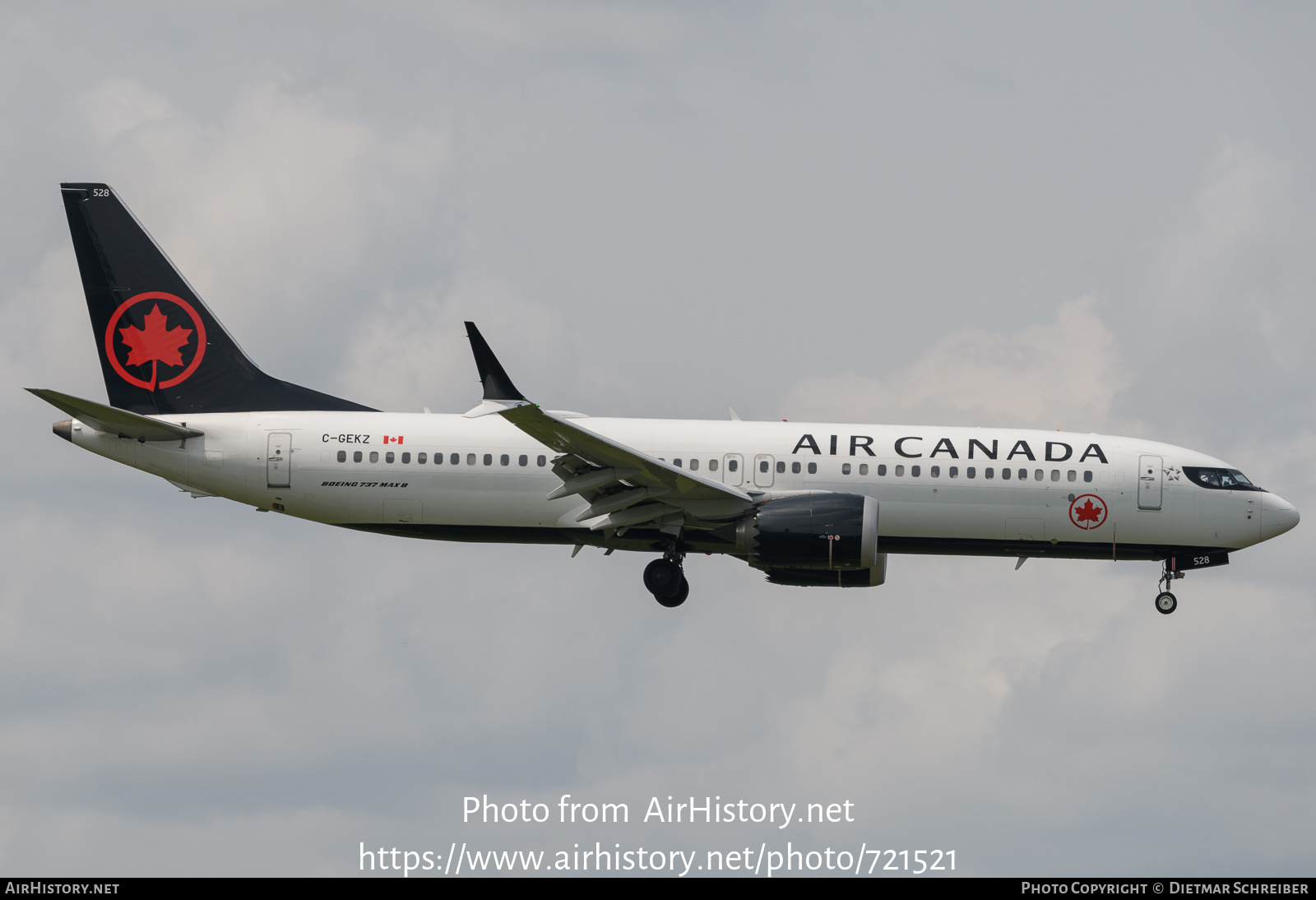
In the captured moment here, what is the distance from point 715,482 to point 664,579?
283cm

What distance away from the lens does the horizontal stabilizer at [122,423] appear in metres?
34.8

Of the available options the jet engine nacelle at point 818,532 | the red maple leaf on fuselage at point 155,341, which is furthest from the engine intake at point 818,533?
the red maple leaf on fuselage at point 155,341

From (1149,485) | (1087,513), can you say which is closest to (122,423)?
(1087,513)

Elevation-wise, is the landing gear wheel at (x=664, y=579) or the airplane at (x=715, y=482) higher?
the airplane at (x=715, y=482)

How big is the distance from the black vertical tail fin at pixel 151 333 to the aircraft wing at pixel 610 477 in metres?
6.69

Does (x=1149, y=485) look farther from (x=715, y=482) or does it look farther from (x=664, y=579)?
(x=664, y=579)

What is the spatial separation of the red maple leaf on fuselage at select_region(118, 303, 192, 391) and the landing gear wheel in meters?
13.9

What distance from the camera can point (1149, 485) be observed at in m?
36.6

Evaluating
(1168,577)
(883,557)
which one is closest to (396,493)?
(883,557)

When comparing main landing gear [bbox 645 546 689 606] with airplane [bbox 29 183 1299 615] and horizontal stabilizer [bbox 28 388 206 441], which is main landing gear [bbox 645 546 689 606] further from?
horizontal stabilizer [bbox 28 388 206 441]

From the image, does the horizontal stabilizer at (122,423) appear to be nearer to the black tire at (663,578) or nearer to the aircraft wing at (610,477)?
the aircraft wing at (610,477)

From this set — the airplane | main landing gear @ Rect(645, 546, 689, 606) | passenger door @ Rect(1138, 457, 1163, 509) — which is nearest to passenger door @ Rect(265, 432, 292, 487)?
the airplane

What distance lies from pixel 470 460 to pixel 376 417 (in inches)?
114

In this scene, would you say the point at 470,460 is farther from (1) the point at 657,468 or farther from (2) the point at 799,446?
(2) the point at 799,446
